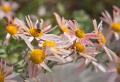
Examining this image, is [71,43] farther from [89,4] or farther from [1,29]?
[89,4]

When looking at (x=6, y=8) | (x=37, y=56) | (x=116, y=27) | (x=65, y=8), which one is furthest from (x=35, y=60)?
(x=65, y=8)

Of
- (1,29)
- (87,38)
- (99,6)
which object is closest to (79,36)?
(87,38)

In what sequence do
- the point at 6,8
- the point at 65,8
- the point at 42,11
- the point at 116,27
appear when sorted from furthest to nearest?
the point at 65,8 < the point at 42,11 < the point at 6,8 < the point at 116,27

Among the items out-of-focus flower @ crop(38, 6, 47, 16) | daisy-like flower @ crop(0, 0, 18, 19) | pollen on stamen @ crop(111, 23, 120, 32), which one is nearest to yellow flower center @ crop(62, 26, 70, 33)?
pollen on stamen @ crop(111, 23, 120, 32)

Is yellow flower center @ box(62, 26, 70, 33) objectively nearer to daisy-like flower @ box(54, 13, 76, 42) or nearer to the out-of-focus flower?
daisy-like flower @ box(54, 13, 76, 42)

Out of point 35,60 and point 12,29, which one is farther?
point 12,29

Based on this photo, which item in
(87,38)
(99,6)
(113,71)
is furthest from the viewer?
(99,6)

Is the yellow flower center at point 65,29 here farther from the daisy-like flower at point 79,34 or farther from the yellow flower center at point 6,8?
the yellow flower center at point 6,8

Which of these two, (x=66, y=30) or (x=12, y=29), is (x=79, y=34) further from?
(x=12, y=29)
